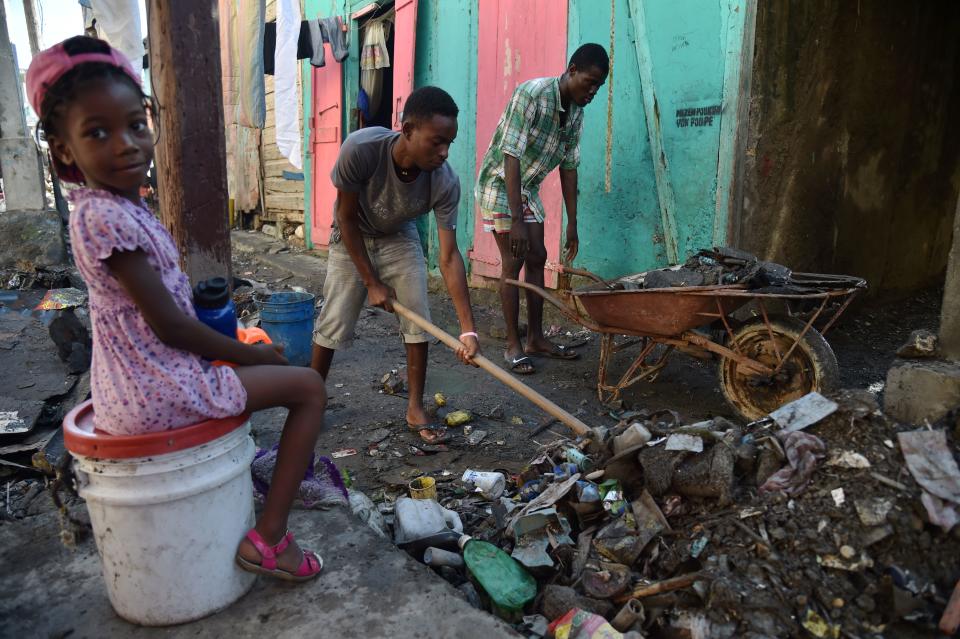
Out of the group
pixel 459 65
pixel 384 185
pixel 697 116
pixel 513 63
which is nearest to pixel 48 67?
pixel 384 185

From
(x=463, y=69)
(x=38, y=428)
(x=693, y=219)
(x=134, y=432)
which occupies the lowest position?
(x=38, y=428)

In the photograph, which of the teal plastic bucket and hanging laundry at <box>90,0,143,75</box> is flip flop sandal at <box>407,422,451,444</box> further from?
hanging laundry at <box>90,0,143,75</box>

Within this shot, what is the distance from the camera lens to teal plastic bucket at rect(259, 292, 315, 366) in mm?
4895

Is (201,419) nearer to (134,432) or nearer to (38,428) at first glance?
(134,432)

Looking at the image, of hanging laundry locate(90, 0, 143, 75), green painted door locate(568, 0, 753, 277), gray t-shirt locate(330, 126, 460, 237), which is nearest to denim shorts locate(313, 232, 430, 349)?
gray t-shirt locate(330, 126, 460, 237)

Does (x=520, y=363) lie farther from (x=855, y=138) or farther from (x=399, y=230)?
(x=855, y=138)

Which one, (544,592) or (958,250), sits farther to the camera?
(958,250)

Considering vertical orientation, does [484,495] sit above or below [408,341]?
below

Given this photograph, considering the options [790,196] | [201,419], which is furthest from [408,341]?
[790,196]

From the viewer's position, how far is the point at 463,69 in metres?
7.16

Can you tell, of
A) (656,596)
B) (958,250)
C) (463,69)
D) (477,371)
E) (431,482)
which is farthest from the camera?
(463,69)

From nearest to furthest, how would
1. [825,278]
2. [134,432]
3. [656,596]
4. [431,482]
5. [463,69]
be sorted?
[134,432] < [656,596] < [431,482] < [825,278] < [463,69]

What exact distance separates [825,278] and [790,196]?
140cm

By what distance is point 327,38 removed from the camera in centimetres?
884
